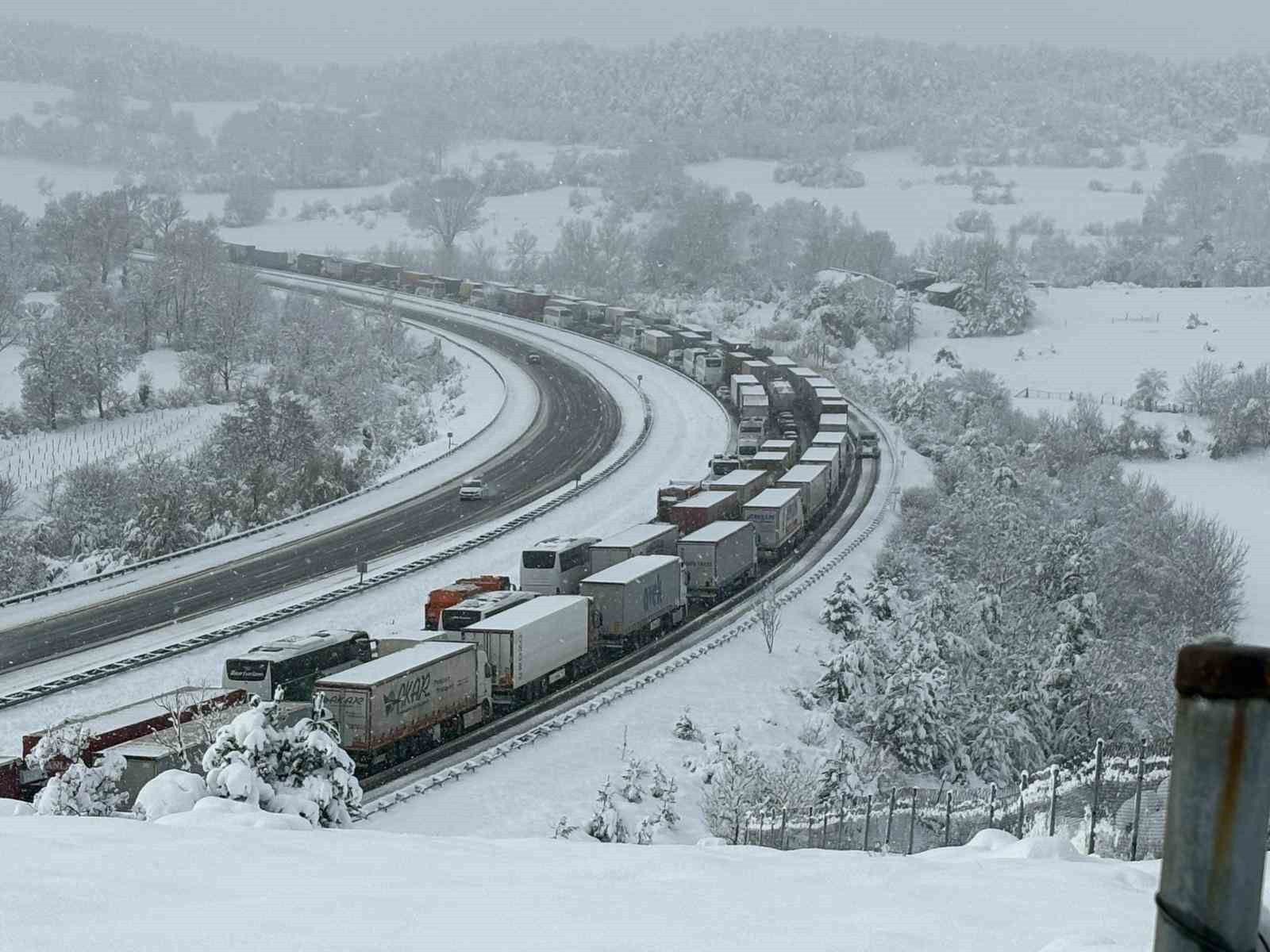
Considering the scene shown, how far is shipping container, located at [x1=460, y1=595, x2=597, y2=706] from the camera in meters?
40.1

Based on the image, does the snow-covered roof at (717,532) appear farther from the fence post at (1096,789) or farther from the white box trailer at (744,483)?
the fence post at (1096,789)

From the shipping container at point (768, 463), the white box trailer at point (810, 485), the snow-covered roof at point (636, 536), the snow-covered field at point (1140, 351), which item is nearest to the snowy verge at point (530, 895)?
the snow-covered roof at point (636, 536)

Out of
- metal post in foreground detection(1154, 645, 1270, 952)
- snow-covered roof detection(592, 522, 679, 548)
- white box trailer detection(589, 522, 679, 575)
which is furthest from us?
snow-covered roof detection(592, 522, 679, 548)

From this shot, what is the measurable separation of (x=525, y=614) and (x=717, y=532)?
1548 centimetres

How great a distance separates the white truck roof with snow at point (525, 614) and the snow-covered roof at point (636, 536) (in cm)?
697

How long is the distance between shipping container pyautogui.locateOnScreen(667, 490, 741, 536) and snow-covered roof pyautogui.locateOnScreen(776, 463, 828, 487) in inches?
226

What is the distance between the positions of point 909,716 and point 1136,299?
11559 centimetres

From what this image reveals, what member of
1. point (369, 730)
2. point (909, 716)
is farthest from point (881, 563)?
point (369, 730)

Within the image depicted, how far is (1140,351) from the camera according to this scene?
125 meters

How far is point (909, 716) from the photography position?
4141 centimetres

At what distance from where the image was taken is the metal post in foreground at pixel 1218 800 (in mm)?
4363

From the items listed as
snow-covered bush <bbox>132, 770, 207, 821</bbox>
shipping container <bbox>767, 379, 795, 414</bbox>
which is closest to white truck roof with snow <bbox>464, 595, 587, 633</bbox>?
snow-covered bush <bbox>132, 770, 207, 821</bbox>

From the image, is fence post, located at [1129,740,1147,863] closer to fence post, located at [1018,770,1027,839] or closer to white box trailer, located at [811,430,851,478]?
fence post, located at [1018,770,1027,839]

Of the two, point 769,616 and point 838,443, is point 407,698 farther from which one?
point 838,443
